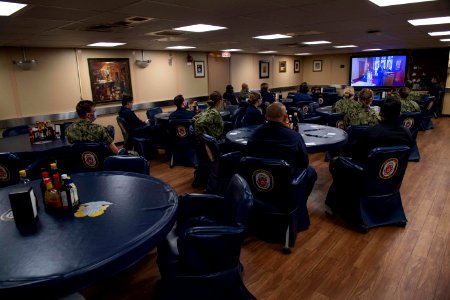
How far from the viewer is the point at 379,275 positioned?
2.45m

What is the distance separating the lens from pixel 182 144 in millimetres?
5352

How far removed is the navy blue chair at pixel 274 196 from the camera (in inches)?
103

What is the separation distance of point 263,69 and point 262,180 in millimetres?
9830

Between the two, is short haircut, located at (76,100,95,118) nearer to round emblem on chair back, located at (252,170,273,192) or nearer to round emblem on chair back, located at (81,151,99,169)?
round emblem on chair back, located at (81,151,99,169)

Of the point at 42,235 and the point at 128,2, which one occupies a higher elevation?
the point at 128,2

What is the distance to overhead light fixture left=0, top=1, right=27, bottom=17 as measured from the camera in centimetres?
261

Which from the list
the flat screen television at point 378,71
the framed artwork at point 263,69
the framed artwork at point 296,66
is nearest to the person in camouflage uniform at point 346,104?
the framed artwork at point 263,69

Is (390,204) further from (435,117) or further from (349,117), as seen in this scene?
(435,117)

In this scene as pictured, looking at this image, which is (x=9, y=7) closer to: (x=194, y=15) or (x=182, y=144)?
(x=194, y=15)

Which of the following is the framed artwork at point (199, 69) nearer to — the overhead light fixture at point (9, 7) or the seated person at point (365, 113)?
the seated person at point (365, 113)

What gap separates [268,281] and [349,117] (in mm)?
3341

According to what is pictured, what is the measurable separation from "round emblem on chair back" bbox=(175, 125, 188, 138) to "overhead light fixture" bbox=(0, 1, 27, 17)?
Result: 275 cm

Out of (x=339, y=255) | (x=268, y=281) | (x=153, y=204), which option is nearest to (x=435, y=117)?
(x=339, y=255)

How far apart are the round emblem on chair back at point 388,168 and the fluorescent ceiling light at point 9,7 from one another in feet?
11.4
